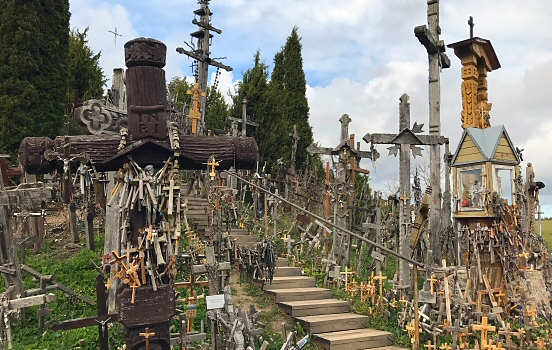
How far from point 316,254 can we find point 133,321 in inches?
303

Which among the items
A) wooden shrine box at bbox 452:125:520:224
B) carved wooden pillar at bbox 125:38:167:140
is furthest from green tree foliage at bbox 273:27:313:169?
carved wooden pillar at bbox 125:38:167:140

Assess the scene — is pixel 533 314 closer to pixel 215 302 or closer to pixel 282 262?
pixel 282 262

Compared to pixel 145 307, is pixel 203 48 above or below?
above

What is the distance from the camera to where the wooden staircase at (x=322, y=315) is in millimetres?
6992

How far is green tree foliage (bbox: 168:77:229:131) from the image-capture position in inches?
882

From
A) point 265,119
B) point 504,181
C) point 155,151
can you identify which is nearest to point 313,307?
point 504,181

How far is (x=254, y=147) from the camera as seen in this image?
13.4ft

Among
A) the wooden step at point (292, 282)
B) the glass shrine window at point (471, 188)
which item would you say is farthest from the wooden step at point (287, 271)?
the glass shrine window at point (471, 188)

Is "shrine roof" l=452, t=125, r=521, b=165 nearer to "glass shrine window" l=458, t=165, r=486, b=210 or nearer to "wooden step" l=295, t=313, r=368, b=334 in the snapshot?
"glass shrine window" l=458, t=165, r=486, b=210

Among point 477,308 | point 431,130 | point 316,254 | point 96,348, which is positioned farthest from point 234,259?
point 431,130

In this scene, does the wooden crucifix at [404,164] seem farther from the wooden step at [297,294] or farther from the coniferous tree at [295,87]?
the coniferous tree at [295,87]

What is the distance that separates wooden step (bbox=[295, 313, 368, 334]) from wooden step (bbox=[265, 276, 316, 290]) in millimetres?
1133

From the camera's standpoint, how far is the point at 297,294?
830 centimetres

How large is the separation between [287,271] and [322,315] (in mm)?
1670
